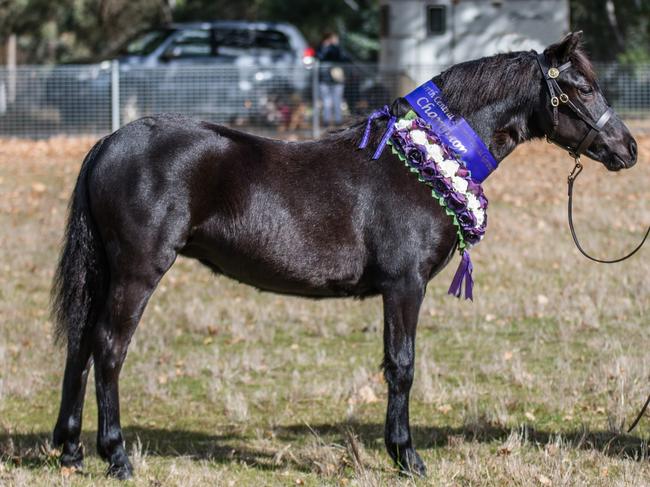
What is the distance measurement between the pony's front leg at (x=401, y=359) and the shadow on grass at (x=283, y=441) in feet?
1.97

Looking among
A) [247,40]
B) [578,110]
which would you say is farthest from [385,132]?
[247,40]

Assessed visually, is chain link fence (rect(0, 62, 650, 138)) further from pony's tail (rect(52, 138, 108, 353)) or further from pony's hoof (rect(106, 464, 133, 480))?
pony's hoof (rect(106, 464, 133, 480))

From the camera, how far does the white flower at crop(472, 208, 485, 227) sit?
18.3 feet

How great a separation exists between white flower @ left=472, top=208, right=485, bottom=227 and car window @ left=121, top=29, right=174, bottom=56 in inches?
764

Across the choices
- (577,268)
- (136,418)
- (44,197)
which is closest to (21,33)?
(44,197)

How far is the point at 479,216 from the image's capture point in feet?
18.4

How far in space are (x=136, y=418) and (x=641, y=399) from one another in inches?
137

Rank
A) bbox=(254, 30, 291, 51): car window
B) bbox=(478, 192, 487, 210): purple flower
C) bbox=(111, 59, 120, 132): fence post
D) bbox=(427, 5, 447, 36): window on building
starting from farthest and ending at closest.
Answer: bbox=(254, 30, 291, 51): car window < bbox=(427, 5, 447, 36): window on building < bbox=(111, 59, 120, 132): fence post < bbox=(478, 192, 487, 210): purple flower

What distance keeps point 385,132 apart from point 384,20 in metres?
19.8

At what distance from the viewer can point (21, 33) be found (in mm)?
38531

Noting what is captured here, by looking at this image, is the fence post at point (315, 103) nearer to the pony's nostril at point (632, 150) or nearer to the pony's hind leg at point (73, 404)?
the pony's nostril at point (632, 150)

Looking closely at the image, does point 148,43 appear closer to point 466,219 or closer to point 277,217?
point 277,217

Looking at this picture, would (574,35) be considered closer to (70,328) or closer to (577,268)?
(70,328)

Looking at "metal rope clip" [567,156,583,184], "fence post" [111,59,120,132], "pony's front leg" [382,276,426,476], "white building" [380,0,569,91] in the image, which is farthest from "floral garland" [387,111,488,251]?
"white building" [380,0,569,91]
